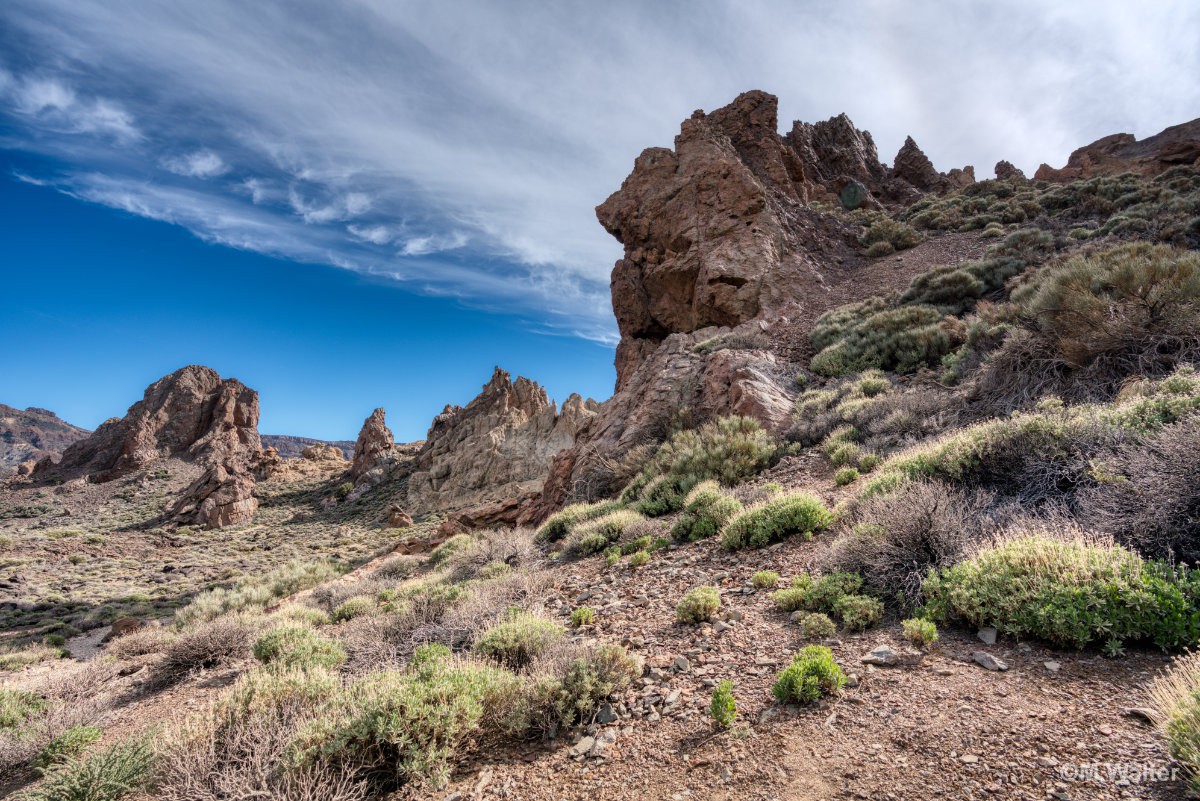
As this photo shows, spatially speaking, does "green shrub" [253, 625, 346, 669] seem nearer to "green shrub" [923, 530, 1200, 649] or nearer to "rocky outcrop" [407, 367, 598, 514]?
"green shrub" [923, 530, 1200, 649]

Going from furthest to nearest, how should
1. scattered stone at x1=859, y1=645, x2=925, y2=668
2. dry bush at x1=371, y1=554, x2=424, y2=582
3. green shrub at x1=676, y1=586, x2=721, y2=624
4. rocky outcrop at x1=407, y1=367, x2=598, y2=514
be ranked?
rocky outcrop at x1=407, y1=367, x2=598, y2=514, dry bush at x1=371, y1=554, x2=424, y2=582, green shrub at x1=676, y1=586, x2=721, y2=624, scattered stone at x1=859, y1=645, x2=925, y2=668

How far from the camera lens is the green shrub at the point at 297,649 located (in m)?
5.03

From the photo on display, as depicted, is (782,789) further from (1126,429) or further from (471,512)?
(471,512)

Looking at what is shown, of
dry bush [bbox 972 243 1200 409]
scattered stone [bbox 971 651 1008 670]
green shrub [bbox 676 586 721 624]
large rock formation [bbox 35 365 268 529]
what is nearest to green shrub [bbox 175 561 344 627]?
green shrub [bbox 676 586 721 624]

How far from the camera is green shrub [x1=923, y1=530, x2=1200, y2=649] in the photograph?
2832mm

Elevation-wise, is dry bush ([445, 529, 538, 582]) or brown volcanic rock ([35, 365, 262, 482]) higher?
brown volcanic rock ([35, 365, 262, 482])

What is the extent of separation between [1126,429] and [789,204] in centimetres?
2505

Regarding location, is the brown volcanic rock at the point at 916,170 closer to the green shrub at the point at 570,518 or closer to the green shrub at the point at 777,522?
the green shrub at the point at 570,518

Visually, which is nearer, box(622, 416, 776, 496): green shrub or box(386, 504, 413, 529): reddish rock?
box(622, 416, 776, 496): green shrub

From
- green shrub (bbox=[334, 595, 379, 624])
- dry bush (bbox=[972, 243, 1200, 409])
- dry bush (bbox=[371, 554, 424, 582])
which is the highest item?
dry bush (bbox=[972, 243, 1200, 409])

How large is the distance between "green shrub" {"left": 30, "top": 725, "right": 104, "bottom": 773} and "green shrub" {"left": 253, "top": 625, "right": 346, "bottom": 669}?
1344mm

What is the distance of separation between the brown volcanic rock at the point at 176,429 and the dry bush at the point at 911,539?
6759cm

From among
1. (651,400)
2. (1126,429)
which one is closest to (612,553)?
(1126,429)

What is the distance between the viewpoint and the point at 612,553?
709cm
